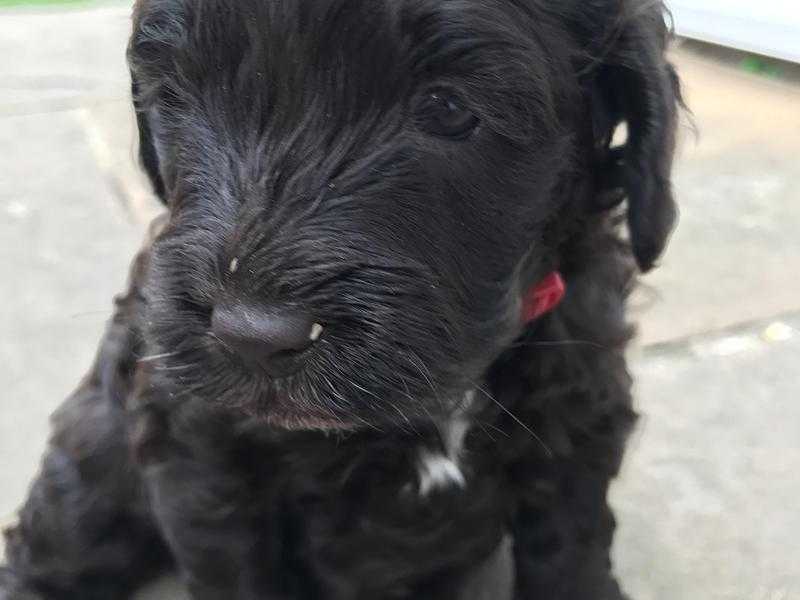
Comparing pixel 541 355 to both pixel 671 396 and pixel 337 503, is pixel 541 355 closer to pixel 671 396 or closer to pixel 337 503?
pixel 337 503

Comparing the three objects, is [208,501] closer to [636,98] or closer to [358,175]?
[358,175]

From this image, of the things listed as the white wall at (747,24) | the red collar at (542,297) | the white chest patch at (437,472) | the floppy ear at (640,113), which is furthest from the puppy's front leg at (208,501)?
the white wall at (747,24)

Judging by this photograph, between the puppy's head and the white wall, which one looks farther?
the white wall

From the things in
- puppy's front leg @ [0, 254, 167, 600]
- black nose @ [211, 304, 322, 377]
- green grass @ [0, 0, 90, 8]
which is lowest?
green grass @ [0, 0, 90, 8]

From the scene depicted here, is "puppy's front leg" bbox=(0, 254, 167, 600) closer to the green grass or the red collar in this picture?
the red collar

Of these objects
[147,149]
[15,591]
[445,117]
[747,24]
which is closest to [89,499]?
[15,591]

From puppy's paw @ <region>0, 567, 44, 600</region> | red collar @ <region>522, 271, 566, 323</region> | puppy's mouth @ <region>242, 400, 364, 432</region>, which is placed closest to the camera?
puppy's mouth @ <region>242, 400, 364, 432</region>

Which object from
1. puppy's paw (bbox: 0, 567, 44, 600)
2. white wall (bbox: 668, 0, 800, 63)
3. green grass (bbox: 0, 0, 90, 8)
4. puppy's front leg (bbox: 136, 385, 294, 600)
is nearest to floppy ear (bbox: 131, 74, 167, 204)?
puppy's front leg (bbox: 136, 385, 294, 600)

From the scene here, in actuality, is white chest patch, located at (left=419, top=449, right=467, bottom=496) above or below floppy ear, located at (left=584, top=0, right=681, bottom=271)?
below

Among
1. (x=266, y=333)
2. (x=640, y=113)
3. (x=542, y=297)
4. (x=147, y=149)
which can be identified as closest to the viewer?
(x=266, y=333)
